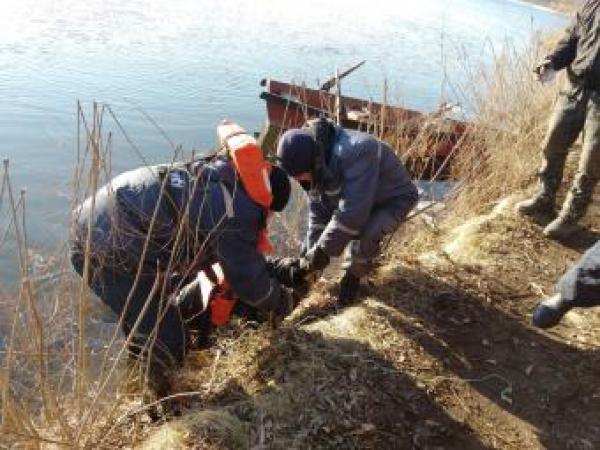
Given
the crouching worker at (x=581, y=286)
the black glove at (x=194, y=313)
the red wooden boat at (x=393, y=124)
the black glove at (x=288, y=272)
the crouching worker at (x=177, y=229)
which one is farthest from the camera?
the red wooden boat at (x=393, y=124)

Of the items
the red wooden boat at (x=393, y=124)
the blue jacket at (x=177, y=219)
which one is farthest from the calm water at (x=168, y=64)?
the blue jacket at (x=177, y=219)

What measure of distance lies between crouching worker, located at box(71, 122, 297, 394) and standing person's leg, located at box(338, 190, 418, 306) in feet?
2.49

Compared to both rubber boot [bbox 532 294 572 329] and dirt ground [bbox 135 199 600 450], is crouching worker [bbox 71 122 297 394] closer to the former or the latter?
dirt ground [bbox 135 199 600 450]

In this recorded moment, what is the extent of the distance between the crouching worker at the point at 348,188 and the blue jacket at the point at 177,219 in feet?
1.74

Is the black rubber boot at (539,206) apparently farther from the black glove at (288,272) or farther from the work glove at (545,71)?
the black glove at (288,272)

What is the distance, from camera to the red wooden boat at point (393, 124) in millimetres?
5660

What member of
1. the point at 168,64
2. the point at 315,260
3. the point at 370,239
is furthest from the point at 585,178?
the point at 168,64

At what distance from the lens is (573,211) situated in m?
4.74

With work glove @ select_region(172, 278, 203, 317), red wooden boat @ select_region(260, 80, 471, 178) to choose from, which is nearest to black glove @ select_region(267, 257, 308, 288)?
work glove @ select_region(172, 278, 203, 317)

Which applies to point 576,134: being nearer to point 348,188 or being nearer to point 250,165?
point 348,188

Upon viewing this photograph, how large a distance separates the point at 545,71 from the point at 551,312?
1924mm

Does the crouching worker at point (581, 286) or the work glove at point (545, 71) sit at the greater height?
the work glove at point (545, 71)

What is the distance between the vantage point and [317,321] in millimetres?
3914

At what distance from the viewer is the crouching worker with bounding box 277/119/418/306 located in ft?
12.0
